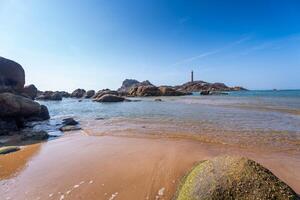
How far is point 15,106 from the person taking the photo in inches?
510

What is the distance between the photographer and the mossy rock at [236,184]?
290cm

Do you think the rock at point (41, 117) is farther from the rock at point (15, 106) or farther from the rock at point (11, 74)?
the rock at point (11, 74)

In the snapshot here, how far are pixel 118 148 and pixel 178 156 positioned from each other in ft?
7.48

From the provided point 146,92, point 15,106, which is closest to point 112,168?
point 15,106

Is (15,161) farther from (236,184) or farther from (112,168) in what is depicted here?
(236,184)

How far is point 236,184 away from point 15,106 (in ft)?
47.1

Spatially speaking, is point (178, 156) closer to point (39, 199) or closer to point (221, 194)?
point (221, 194)

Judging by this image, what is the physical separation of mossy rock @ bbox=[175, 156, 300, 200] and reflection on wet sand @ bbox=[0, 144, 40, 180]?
4.46 m

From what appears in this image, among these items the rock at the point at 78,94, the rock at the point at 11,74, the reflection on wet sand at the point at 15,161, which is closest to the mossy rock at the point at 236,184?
the reflection on wet sand at the point at 15,161

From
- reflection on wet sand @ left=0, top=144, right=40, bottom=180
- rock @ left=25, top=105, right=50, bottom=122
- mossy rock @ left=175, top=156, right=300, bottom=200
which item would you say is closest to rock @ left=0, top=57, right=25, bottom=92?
rock @ left=25, top=105, right=50, bottom=122

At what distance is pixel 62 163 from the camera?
5.70 metres

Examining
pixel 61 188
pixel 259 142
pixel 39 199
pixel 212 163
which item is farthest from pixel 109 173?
pixel 259 142

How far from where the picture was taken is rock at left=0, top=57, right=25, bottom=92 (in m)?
20.7

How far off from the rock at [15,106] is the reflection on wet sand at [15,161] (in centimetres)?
665
